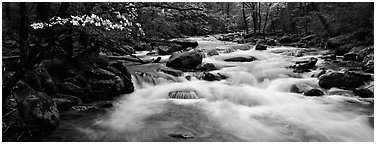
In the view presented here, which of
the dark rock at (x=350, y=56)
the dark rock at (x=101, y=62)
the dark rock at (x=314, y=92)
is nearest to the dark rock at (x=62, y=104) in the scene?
the dark rock at (x=101, y=62)

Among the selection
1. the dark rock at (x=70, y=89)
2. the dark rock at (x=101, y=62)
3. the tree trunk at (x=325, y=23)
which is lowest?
the dark rock at (x=70, y=89)

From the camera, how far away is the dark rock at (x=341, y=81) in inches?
359

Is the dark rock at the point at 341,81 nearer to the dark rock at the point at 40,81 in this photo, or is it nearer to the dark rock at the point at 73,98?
the dark rock at the point at 73,98

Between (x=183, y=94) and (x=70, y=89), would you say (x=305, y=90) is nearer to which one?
(x=183, y=94)

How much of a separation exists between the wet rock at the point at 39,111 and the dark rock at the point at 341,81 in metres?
8.11

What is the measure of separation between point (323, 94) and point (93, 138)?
6.71 m

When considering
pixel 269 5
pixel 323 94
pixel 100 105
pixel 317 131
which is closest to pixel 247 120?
pixel 317 131

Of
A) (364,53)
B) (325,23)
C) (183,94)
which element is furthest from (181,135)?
(325,23)

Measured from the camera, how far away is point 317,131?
20.0ft

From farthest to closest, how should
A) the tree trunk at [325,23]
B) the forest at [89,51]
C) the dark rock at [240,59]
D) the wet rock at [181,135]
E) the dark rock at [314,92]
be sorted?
the tree trunk at [325,23]
the dark rock at [240,59]
the dark rock at [314,92]
the wet rock at [181,135]
the forest at [89,51]

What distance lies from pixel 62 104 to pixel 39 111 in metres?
1.62

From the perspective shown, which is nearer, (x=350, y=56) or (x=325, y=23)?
(x=350, y=56)

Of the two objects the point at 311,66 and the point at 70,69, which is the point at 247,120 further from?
the point at 311,66

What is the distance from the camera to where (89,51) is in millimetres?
9219
